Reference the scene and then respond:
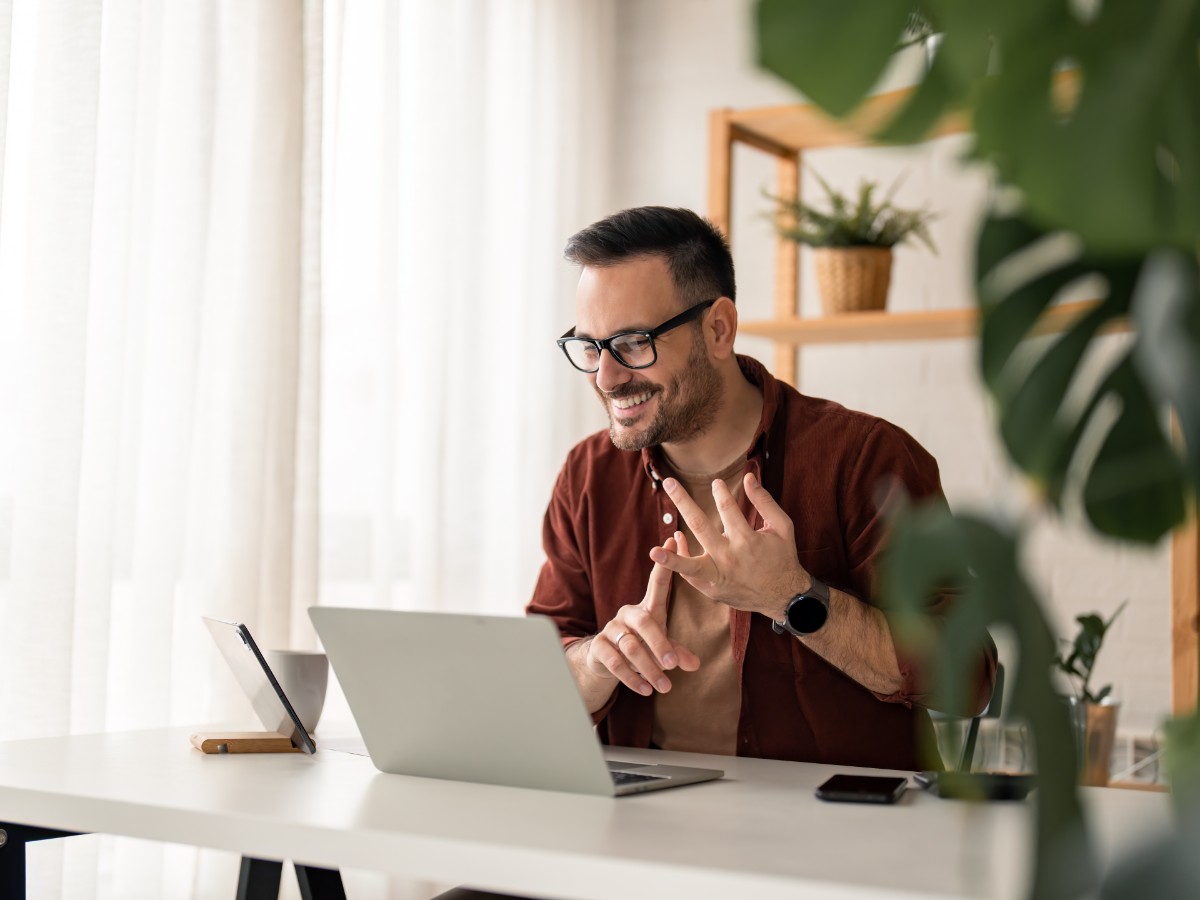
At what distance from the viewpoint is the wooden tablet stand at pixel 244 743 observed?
1541 mm

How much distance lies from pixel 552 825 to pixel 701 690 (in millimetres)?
945

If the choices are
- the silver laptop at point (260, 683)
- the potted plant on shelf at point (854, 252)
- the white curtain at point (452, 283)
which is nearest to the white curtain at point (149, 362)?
the white curtain at point (452, 283)

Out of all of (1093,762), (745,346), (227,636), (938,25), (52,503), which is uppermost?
(745,346)

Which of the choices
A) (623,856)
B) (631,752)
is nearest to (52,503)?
(631,752)

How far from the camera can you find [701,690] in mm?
2023

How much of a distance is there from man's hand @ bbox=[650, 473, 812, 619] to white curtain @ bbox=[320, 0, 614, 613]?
1.22 m

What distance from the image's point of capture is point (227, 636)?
1.61m

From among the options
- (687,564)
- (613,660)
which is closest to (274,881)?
(613,660)

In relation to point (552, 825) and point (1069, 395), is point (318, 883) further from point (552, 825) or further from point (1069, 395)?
point (1069, 395)

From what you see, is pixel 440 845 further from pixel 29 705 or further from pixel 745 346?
pixel 745 346

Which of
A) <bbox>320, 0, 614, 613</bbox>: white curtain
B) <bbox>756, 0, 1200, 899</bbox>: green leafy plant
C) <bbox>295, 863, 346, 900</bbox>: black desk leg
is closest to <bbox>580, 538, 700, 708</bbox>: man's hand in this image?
<bbox>295, 863, 346, 900</bbox>: black desk leg

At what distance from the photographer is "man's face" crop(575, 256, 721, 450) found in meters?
2.06

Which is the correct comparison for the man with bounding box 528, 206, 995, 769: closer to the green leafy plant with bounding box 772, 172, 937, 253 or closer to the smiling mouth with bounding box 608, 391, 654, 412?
the smiling mouth with bounding box 608, 391, 654, 412

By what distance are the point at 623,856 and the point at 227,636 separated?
798 mm
